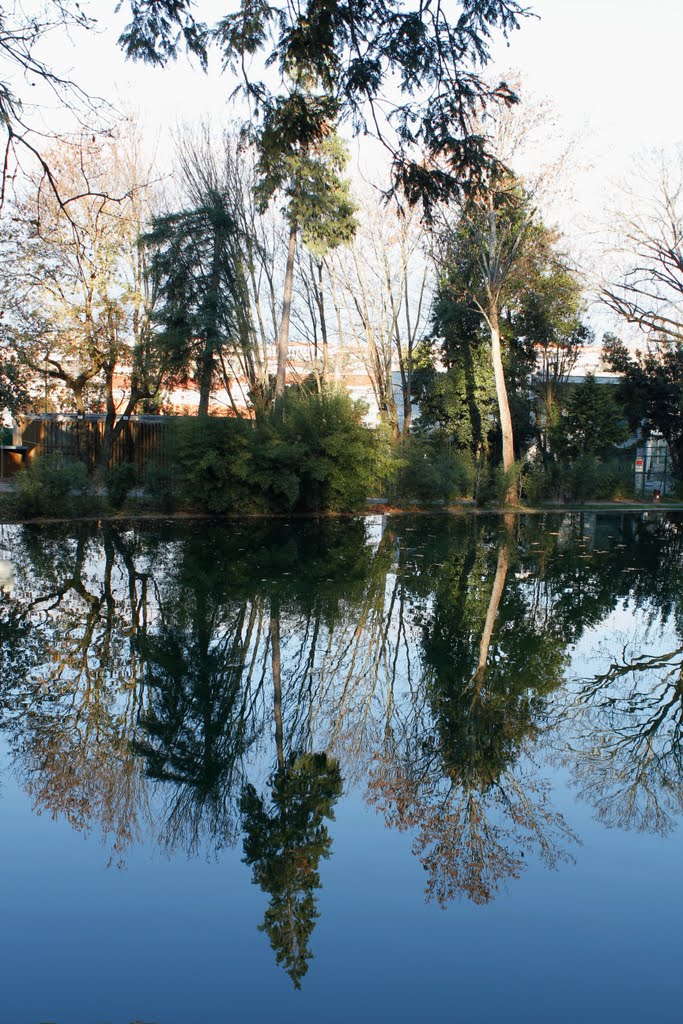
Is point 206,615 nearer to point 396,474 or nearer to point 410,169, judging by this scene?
point 410,169

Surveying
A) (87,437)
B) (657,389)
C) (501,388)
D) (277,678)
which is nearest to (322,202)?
(501,388)

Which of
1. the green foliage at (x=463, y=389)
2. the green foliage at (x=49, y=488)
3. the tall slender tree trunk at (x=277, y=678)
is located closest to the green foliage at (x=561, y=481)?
the green foliage at (x=463, y=389)

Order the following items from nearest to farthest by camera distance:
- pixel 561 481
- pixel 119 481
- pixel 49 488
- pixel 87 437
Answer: pixel 49 488, pixel 119 481, pixel 561 481, pixel 87 437

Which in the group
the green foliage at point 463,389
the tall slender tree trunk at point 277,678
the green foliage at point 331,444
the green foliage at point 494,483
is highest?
the green foliage at point 463,389

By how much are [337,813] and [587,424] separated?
28.5 meters

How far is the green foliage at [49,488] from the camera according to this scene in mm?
18109

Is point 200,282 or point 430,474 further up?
point 200,282

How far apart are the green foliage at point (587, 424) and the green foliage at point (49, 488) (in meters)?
18.0

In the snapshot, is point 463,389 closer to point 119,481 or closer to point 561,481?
point 561,481

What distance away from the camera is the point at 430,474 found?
23781 millimetres

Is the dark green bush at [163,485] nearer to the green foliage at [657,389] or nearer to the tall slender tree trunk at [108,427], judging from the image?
the tall slender tree trunk at [108,427]

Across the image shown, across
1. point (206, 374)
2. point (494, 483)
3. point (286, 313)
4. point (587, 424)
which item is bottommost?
point (494, 483)

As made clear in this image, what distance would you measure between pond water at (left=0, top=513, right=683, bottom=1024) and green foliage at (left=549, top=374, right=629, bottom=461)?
73.5 feet

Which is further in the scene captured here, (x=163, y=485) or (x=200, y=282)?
(x=200, y=282)
